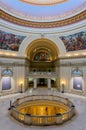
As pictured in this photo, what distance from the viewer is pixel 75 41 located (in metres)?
20.2

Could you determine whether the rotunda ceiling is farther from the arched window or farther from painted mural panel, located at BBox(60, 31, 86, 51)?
the arched window

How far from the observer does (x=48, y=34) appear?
22.2 m

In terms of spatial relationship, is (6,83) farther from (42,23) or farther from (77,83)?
(42,23)

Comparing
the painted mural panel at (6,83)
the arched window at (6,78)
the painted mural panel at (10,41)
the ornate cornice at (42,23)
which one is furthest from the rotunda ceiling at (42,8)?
the painted mural panel at (6,83)

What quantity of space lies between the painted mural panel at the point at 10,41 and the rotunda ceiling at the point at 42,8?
11.2 ft

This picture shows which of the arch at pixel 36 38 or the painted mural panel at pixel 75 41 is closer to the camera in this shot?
the painted mural panel at pixel 75 41

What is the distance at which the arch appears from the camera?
22.2 m

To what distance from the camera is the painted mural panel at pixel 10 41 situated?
18.7 m

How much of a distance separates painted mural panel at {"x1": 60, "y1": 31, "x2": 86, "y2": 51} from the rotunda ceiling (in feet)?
11.4

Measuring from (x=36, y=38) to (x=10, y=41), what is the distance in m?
5.25

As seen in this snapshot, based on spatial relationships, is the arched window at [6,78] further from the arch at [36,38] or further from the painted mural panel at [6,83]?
the arch at [36,38]

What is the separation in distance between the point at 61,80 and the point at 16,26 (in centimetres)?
1310

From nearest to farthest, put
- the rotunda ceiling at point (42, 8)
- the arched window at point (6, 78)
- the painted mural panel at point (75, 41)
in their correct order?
the rotunda ceiling at point (42, 8), the painted mural panel at point (75, 41), the arched window at point (6, 78)

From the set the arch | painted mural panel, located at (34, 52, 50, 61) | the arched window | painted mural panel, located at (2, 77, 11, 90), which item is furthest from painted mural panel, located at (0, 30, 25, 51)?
painted mural panel, located at (34, 52, 50, 61)
